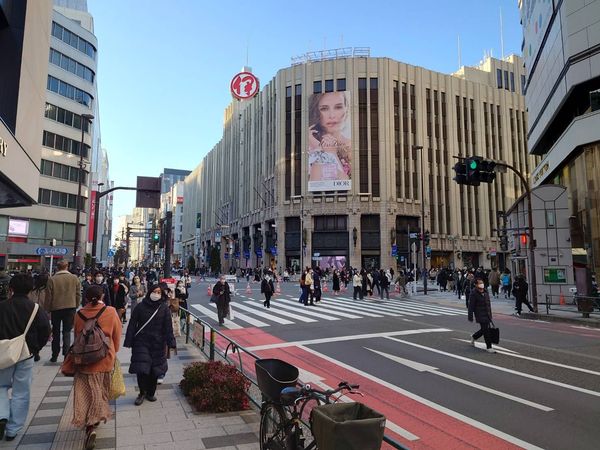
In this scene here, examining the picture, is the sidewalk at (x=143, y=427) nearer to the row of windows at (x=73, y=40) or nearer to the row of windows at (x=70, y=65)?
the row of windows at (x=70, y=65)

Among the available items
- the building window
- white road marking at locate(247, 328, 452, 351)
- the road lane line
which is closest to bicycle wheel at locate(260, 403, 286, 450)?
the road lane line

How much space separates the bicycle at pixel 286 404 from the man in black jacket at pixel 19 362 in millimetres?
2854

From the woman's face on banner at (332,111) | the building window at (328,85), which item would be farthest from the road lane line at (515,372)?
the building window at (328,85)

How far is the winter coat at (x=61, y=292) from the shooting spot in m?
8.42

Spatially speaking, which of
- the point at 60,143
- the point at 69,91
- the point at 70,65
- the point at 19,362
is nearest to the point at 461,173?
the point at 19,362

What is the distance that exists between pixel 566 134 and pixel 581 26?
6.14 metres

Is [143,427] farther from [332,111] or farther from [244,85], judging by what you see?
[244,85]

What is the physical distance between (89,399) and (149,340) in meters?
1.27

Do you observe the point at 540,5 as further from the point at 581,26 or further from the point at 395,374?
the point at 395,374

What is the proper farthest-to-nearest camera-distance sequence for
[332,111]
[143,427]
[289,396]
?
[332,111] < [143,427] < [289,396]

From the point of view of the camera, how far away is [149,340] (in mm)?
5957

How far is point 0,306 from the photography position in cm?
475

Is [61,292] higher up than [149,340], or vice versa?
[61,292]

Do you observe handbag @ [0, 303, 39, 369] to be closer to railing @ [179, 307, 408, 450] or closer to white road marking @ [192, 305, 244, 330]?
railing @ [179, 307, 408, 450]
